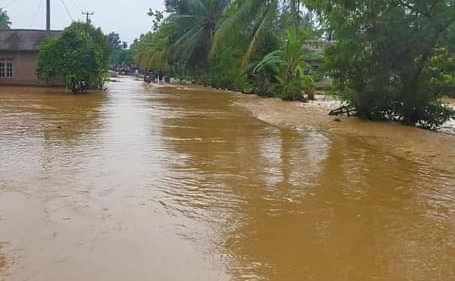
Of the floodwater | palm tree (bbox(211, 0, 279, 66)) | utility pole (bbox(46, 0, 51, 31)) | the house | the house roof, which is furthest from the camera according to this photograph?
utility pole (bbox(46, 0, 51, 31))

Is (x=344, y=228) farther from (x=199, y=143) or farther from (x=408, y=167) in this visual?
(x=199, y=143)

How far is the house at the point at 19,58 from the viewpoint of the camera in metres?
36.2

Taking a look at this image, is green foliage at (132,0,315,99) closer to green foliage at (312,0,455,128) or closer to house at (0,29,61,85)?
green foliage at (312,0,455,128)

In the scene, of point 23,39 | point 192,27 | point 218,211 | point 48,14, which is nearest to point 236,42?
point 192,27

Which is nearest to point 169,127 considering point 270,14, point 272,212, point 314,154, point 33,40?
point 314,154

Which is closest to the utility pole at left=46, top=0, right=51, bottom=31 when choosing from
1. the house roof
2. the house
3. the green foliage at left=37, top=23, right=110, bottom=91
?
the house roof

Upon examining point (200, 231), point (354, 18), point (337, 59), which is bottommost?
point (200, 231)

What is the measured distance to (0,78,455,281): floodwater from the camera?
15.2 feet

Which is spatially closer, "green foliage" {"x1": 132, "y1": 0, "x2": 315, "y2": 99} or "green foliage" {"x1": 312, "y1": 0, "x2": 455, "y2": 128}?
"green foliage" {"x1": 312, "y1": 0, "x2": 455, "y2": 128}

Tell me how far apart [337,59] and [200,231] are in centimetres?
1242

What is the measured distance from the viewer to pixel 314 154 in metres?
10.9

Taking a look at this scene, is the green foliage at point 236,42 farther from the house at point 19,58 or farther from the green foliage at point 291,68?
the house at point 19,58

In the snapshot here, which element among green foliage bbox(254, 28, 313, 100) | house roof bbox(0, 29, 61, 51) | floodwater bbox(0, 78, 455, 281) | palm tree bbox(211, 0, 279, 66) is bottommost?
floodwater bbox(0, 78, 455, 281)

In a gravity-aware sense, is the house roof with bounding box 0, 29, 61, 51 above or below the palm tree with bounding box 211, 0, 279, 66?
below
